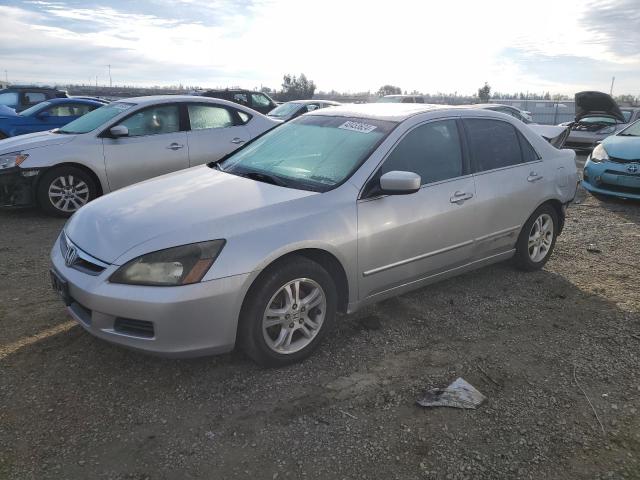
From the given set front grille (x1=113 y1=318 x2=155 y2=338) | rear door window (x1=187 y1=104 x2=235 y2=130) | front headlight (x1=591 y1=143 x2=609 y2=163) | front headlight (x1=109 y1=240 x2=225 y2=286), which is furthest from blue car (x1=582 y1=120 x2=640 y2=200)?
front grille (x1=113 y1=318 x2=155 y2=338)

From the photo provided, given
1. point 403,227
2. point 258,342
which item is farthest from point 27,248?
point 403,227

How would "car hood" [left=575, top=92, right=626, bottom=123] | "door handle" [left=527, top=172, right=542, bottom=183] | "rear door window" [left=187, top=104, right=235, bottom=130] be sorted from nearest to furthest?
"door handle" [left=527, top=172, right=542, bottom=183], "rear door window" [left=187, top=104, right=235, bottom=130], "car hood" [left=575, top=92, right=626, bottom=123]

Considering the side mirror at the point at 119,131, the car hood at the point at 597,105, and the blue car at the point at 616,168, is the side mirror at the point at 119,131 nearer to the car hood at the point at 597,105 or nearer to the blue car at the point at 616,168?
the blue car at the point at 616,168

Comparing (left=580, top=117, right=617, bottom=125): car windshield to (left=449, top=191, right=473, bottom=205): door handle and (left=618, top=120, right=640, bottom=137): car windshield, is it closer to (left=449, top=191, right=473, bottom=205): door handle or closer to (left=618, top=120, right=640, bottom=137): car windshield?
(left=618, top=120, right=640, bottom=137): car windshield

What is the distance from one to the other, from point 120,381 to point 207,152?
187 inches

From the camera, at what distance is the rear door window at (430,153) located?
3646 millimetres

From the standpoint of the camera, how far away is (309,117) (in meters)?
4.37

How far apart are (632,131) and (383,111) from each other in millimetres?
6725

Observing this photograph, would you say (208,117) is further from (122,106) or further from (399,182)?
(399,182)

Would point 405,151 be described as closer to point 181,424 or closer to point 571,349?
point 571,349

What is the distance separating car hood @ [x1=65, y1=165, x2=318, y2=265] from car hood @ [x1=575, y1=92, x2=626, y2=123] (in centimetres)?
1291

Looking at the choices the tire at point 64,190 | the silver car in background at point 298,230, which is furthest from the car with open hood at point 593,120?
the tire at point 64,190

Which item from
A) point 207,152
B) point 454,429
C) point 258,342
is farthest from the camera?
point 207,152

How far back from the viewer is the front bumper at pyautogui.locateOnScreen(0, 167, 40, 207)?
20.8 ft
